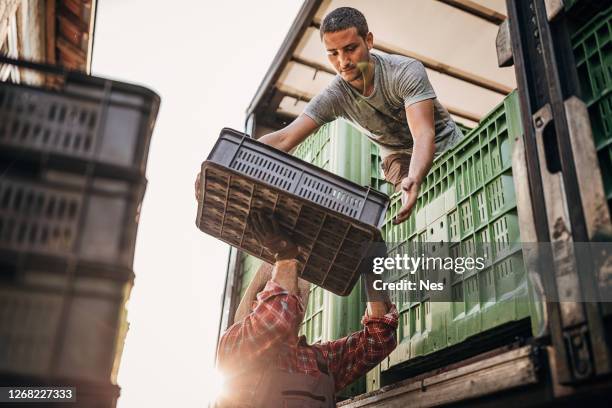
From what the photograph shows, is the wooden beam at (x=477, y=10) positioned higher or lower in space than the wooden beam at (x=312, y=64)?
higher

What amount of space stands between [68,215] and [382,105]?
1.86m

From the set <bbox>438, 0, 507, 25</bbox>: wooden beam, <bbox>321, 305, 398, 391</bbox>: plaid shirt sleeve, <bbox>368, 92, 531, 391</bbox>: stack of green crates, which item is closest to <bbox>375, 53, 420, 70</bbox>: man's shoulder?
<bbox>368, 92, 531, 391</bbox>: stack of green crates

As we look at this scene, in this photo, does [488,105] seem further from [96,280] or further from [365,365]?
[96,280]

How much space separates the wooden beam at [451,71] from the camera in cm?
471

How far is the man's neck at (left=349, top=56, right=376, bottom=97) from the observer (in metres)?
2.75

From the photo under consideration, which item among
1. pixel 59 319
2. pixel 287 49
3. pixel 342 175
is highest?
pixel 287 49

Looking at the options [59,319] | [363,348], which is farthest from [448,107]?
[59,319]

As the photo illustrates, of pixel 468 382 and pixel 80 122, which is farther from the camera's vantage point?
pixel 468 382

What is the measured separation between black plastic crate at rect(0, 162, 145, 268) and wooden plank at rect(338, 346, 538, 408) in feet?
3.97

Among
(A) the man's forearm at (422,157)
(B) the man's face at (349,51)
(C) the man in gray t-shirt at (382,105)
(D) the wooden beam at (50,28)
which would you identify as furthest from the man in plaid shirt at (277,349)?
(D) the wooden beam at (50,28)

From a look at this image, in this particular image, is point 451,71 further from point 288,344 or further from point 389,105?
point 288,344

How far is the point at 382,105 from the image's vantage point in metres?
2.78

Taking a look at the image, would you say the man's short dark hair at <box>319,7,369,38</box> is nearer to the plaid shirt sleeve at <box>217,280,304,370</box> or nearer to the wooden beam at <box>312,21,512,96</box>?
the plaid shirt sleeve at <box>217,280,304,370</box>

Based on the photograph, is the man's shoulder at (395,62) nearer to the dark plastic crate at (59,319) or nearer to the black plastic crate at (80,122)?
the black plastic crate at (80,122)
